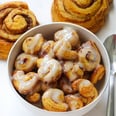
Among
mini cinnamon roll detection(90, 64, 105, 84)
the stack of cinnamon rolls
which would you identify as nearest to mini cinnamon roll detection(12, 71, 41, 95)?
the stack of cinnamon rolls

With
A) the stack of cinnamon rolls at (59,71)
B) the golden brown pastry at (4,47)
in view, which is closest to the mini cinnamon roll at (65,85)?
the stack of cinnamon rolls at (59,71)

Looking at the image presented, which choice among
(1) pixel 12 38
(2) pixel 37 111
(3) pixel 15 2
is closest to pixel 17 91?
(2) pixel 37 111

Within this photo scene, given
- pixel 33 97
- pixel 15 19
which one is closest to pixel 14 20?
pixel 15 19

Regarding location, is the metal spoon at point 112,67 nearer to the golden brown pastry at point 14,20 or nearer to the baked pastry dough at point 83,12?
the baked pastry dough at point 83,12

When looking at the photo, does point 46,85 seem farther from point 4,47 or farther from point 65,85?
point 4,47

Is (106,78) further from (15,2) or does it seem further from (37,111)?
(15,2)
